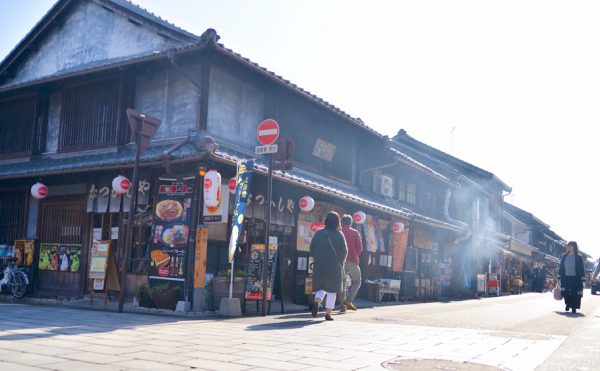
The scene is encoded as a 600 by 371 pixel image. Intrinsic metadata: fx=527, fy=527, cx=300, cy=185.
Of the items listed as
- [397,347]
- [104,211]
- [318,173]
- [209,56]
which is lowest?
[397,347]

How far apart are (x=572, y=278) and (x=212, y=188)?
946 cm

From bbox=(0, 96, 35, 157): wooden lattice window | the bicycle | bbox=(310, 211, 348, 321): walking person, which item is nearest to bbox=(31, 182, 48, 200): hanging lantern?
the bicycle

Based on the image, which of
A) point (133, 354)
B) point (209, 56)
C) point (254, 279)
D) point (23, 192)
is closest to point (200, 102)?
point (209, 56)

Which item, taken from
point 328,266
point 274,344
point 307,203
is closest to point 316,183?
point 307,203

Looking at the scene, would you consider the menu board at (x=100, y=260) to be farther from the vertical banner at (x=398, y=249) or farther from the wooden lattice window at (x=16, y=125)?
the vertical banner at (x=398, y=249)

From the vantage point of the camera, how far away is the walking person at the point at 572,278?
522 inches

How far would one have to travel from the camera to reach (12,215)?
14844 mm

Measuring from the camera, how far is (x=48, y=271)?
13641 millimetres

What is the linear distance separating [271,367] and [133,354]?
4.76 feet

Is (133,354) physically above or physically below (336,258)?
below

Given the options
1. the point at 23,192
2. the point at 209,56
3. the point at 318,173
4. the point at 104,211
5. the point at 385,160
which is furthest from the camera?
the point at 385,160

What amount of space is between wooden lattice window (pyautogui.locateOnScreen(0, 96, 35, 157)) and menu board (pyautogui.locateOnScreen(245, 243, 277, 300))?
847 cm

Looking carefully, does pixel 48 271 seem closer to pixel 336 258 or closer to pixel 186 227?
pixel 186 227

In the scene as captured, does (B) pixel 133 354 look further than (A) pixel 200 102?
No
